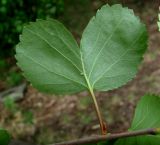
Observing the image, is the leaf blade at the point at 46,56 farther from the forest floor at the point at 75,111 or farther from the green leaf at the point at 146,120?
the forest floor at the point at 75,111

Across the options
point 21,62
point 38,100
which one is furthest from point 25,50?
point 38,100

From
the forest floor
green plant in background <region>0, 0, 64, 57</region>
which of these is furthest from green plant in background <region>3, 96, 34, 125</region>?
green plant in background <region>0, 0, 64, 57</region>

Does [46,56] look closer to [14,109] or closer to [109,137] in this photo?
[109,137]

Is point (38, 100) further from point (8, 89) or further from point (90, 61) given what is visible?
point (90, 61)

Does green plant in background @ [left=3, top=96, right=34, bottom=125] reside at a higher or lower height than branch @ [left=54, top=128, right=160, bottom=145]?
lower

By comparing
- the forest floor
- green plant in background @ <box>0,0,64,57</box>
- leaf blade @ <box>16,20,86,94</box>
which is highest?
green plant in background @ <box>0,0,64,57</box>

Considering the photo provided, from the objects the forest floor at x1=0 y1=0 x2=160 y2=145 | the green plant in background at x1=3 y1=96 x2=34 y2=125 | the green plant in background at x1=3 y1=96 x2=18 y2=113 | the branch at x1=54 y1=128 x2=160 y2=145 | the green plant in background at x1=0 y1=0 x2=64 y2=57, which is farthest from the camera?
the green plant in background at x1=0 y1=0 x2=64 y2=57

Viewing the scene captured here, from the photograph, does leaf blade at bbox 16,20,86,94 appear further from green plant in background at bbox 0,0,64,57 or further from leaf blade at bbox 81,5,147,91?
green plant in background at bbox 0,0,64,57
